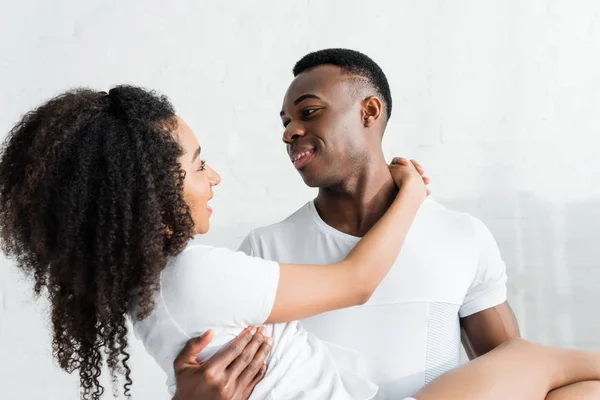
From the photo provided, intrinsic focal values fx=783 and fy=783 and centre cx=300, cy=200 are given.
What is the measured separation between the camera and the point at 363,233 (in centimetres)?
162

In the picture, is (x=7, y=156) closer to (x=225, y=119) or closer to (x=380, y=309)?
(x=380, y=309)

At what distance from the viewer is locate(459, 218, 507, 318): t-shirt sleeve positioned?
1.62 m

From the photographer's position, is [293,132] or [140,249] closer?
[140,249]

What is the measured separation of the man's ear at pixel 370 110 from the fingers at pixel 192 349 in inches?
25.5

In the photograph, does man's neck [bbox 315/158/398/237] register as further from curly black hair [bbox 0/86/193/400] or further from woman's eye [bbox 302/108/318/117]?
curly black hair [bbox 0/86/193/400]

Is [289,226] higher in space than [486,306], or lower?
higher

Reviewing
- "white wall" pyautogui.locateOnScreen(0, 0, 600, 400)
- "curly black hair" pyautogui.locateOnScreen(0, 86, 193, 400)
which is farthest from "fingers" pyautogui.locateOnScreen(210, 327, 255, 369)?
"white wall" pyautogui.locateOnScreen(0, 0, 600, 400)

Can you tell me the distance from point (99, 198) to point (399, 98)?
127 centimetres

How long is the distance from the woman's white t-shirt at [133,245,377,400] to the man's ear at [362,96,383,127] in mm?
530

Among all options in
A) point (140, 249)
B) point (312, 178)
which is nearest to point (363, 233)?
point (312, 178)

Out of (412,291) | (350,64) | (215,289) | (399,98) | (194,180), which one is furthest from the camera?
(399,98)

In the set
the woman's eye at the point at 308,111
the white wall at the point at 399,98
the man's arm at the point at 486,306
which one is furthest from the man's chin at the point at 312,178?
the white wall at the point at 399,98

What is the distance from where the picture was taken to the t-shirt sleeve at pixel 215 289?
1174mm

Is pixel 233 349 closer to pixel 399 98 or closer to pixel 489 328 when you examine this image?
pixel 489 328
